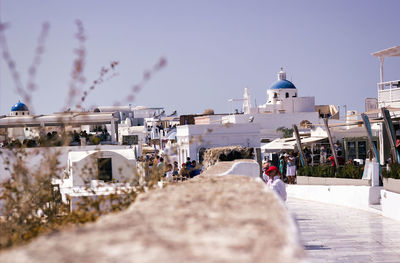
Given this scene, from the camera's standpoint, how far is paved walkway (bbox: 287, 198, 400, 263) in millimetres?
10422

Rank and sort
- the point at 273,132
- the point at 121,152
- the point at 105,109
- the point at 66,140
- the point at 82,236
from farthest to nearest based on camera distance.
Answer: the point at 105,109 < the point at 273,132 < the point at 121,152 < the point at 66,140 < the point at 82,236

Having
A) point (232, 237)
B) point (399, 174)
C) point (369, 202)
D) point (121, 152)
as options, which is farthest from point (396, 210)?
point (232, 237)

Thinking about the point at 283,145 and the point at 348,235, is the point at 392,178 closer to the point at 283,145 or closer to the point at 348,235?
the point at 348,235

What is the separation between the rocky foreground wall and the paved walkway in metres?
7.17

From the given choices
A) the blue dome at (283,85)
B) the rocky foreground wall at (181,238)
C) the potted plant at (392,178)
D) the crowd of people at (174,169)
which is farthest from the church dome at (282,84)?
the rocky foreground wall at (181,238)

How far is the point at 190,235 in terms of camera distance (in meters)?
2.68

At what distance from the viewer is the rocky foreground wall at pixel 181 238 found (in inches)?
91.4

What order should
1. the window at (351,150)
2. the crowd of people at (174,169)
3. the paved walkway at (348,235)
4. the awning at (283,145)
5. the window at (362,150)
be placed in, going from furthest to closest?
the awning at (283,145), the window at (351,150), the window at (362,150), the paved walkway at (348,235), the crowd of people at (174,169)

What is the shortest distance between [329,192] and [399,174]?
4824 mm

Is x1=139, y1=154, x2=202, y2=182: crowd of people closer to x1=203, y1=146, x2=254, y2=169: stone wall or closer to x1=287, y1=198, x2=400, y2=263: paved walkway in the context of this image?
x1=287, y1=198, x2=400, y2=263: paved walkway

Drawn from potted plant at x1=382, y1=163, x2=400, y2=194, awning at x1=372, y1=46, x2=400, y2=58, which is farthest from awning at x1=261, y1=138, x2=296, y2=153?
potted plant at x1=382, y1=163, x2=400, y2=194

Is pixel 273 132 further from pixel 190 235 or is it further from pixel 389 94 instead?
pixel 190 235

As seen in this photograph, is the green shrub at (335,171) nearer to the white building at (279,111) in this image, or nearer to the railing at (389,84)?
the railing at (389,84)

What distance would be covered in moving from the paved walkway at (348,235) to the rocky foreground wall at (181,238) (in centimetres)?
717
